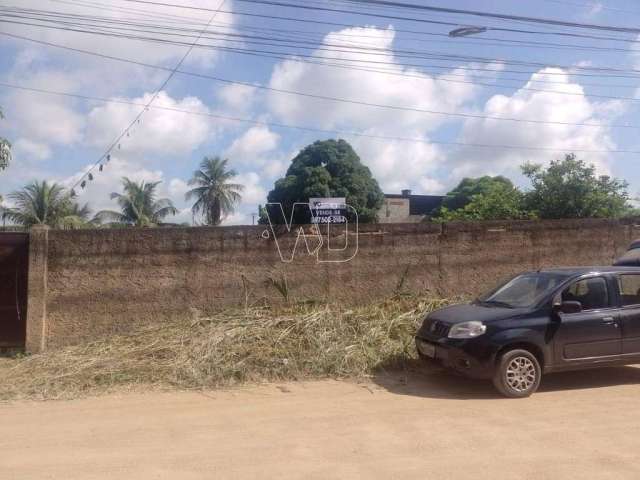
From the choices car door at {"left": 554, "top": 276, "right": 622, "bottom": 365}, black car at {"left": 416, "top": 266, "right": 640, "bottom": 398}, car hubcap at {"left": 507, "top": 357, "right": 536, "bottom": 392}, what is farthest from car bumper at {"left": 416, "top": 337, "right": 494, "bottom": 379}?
car door at {"left": 554, "top": 276, "right": 622, "bottom": 365}

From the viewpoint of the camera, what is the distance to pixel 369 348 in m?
8.34

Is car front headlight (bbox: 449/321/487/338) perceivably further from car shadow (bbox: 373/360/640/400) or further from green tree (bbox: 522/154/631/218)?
green tree (bbox: 522/154/631/218)

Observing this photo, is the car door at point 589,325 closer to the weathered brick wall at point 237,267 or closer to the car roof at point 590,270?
the car roof at point 590,270

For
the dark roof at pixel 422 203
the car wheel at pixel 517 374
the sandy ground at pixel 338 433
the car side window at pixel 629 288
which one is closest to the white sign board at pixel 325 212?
the sandy ground at pixel 338 433

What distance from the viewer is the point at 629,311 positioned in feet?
23.8

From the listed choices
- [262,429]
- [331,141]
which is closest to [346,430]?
[262,429]

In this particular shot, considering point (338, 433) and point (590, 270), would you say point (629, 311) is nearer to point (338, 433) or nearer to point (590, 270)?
point (590, 270)

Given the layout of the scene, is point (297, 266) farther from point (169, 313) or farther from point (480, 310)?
point (480, 310)

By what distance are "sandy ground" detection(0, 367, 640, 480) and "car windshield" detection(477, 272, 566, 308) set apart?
1.08 metres

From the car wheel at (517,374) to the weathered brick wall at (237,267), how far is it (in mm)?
3559

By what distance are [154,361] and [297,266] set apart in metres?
2.90

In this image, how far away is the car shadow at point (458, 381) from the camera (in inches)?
274

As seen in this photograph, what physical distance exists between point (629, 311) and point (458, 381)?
228 centimetres

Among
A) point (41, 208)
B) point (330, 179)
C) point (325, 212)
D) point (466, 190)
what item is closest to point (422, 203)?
point (466, 190)
